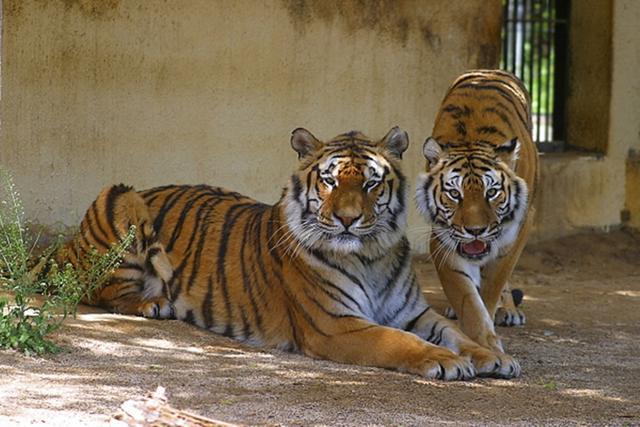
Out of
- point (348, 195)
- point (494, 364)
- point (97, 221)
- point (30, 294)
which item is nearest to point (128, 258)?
point (97, 221)

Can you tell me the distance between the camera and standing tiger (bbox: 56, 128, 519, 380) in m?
5.16

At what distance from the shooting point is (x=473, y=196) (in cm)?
549

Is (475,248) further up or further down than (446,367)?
further up

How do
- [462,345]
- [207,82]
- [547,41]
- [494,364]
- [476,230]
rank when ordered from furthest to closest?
[547,41], [207,82], [476,230], [462,345], [494,364]

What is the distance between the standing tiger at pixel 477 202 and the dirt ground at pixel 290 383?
28 cm

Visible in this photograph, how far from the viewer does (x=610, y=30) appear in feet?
29.2

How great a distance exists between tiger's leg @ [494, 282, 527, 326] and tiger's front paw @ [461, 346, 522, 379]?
1.24 metres

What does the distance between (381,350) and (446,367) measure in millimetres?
290

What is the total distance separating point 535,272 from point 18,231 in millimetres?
3990

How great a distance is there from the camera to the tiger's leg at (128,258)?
594 centimetres

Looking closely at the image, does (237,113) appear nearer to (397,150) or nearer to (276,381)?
(397,150)

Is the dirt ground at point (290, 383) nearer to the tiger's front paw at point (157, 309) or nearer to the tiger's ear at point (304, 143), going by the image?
the tiger's front paw at point (157, 309)

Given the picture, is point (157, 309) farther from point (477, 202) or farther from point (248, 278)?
point (477, 202)

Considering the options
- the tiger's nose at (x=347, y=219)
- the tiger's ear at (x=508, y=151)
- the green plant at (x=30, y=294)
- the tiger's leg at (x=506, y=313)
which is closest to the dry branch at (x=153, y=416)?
the green plant at (x=30, y=294)
